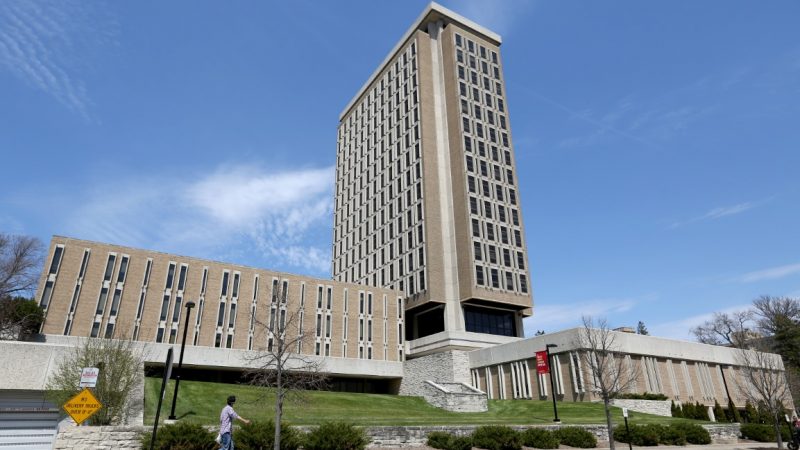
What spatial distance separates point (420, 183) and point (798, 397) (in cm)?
5218

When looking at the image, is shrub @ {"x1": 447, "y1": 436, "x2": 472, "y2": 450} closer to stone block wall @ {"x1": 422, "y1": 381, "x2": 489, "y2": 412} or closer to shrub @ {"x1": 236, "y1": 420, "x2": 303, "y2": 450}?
shrub @ {"x1": 236, "y1": 420, "x2": 303, "y2": 450}

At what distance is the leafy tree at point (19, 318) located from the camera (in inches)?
1554

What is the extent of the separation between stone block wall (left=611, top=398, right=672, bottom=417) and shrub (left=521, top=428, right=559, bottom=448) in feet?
65.3

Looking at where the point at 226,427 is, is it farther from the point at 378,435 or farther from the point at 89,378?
the point at 378,435

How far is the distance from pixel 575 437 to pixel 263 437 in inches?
634

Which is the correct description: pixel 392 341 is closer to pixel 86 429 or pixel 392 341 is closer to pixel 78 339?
pixel 78 339

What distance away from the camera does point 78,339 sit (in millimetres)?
42938

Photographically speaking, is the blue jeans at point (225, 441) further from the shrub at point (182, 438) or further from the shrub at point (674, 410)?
the shrub at point (674, 410)

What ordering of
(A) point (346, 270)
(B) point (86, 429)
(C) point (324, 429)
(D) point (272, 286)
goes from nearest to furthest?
(B) point (86, 429) → (C) point (324, 429) → (D) point (272, 286) → (A) point (346, 270)

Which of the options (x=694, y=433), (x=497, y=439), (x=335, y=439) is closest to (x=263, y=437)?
(x=335, y=439)

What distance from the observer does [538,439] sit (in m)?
23.8

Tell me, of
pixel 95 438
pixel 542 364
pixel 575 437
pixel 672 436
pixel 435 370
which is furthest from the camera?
pixel 435 370

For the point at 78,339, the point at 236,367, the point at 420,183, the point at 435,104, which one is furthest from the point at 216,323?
the point at 435,104

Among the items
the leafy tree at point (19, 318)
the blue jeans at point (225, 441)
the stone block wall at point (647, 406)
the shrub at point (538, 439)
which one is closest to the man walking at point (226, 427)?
the blue jeans at point (225, 441)
